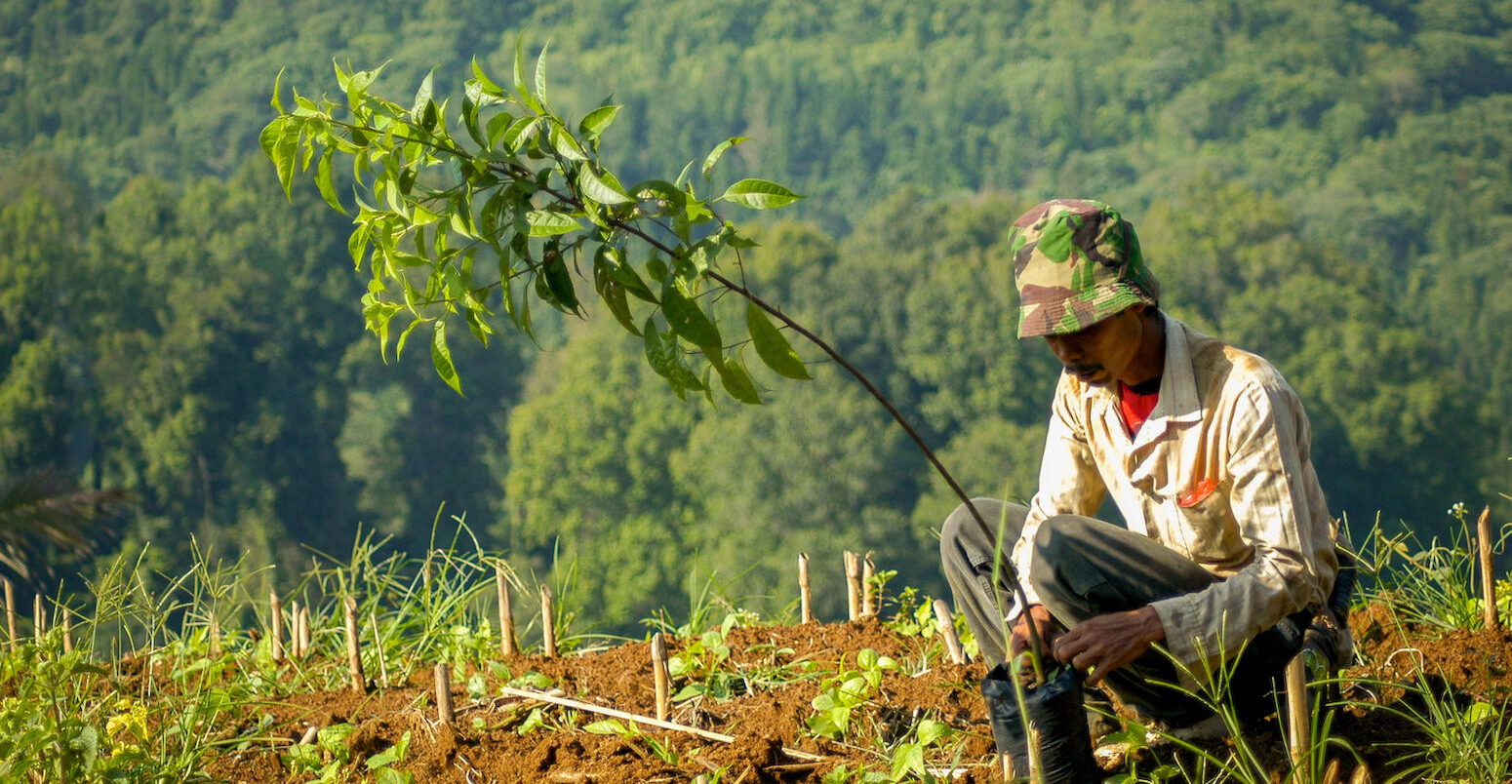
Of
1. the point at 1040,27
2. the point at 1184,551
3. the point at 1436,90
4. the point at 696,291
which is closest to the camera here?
the point at 696,291

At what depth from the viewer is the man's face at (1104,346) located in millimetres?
2096

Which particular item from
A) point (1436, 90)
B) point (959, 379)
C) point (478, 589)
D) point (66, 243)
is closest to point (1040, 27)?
point (1436, 90)

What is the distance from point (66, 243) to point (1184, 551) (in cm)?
3686

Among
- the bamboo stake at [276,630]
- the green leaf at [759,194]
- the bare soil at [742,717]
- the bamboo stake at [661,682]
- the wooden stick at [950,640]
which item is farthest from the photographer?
the bamboo stake at [276,630]

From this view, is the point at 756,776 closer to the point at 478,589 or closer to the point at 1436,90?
the point at 478,589

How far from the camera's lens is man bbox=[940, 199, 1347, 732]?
2000 mm

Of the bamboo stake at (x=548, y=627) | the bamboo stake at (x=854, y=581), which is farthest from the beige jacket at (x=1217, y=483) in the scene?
the bamboo stake at (x=548, y=627)

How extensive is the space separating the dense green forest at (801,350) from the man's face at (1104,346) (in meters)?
16.1

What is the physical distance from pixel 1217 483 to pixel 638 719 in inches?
50.9

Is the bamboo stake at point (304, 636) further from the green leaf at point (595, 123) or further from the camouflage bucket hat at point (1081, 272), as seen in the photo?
the camouflage bucket hat at point (1081, 272)

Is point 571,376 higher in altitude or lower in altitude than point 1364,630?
lower

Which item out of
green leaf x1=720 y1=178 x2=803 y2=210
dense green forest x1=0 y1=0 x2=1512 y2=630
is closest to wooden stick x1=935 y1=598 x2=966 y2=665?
green leaf x1=720 y1=178 x2=803 y2=210

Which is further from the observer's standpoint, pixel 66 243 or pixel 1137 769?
pixel 66 243

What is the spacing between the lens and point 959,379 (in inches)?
1220
